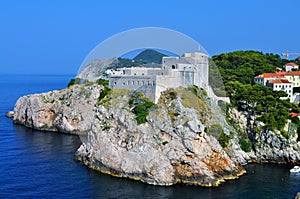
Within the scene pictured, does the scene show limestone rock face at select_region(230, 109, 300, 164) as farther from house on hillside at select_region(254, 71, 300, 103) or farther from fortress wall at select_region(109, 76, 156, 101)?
fortress wall at select_region(109, 76, 156, 101)

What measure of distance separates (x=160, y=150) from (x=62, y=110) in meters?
25.3

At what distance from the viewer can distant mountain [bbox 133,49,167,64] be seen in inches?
1554

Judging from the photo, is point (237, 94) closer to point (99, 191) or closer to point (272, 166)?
point (272, 166)

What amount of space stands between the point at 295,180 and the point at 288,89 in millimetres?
18046

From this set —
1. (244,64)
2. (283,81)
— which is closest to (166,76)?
(283,81)

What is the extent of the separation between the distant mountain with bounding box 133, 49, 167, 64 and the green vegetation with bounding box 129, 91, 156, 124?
424 centimetres

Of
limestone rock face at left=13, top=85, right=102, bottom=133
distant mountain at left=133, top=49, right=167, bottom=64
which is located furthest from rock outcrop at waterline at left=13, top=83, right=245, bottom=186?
limestone rock face at left=13, top=85, right=102, bottom=133

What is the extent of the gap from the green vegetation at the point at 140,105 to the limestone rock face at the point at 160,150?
47 centimetres

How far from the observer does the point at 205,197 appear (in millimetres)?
29266

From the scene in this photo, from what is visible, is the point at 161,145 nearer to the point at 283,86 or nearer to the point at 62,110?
the point at 283,86

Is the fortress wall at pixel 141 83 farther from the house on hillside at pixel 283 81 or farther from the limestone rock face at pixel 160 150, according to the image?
the house on hillside at pixel 283 81

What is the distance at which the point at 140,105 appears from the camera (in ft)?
119

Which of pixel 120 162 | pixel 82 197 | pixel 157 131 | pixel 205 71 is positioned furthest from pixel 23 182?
pixel 205 71

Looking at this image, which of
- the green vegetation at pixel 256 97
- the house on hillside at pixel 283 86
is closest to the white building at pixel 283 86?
the house on hillside at pixel 283 86
